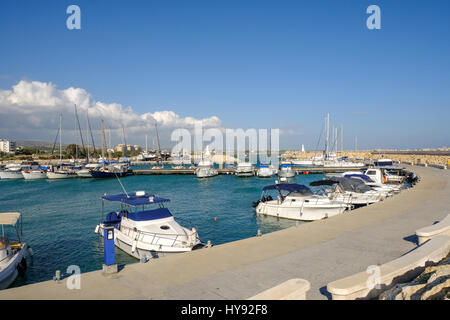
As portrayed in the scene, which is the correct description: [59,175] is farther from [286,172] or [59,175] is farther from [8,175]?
[286,172]

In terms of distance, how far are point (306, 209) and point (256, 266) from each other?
18282 millimetres

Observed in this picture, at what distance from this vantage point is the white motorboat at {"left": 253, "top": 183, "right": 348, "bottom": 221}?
27703 millimetres

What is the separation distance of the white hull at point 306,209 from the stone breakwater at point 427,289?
64.7 ft

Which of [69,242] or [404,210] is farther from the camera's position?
[69,242]

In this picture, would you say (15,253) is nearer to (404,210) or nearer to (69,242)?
(69,242)

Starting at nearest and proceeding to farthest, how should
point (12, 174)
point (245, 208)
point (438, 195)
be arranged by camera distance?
point (438, 195), point (245, 208), point (12, 174)

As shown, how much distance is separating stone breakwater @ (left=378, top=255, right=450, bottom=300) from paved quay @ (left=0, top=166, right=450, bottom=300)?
1.74 meters

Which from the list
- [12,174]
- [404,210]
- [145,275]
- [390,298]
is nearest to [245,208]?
[404,210]

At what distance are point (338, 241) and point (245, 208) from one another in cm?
2274

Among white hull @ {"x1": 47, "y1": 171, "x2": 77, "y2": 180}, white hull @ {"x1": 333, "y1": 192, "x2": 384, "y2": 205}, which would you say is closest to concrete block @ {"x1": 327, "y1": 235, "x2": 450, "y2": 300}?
white hull @ {"x1": 333, "y1": 192, "x2": 384, "y2": 205}

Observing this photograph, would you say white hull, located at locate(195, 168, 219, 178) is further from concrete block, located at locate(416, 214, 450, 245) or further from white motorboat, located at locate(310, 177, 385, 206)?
concrete block, located at locate(416, 214, 450, 245)

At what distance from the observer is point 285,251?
12.9 metres
